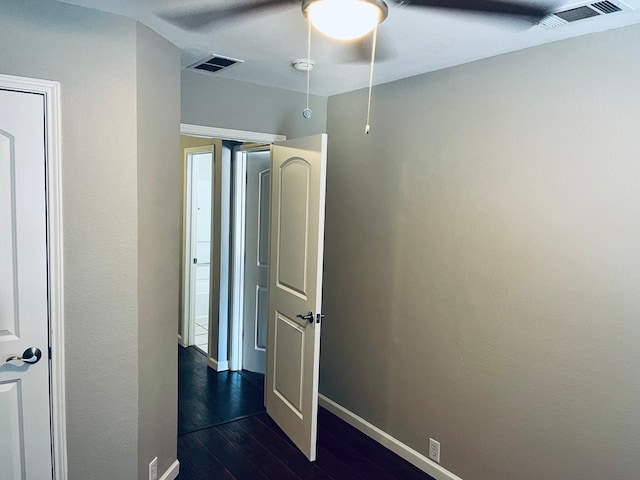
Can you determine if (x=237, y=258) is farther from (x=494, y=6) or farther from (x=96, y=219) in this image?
(x=494, y=6)

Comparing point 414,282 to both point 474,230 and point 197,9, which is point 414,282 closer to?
point 474,230

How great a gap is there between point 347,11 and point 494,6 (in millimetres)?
793

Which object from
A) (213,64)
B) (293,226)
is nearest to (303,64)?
(213,64)

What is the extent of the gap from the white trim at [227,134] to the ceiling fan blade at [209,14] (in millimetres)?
865

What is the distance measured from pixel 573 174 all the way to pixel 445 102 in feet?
2.80

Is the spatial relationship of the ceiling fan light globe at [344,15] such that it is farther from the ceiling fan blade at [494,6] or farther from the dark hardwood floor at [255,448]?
the dark hardwood floor at [255,448]

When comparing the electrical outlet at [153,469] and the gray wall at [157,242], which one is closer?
the gray wall at [157,242]

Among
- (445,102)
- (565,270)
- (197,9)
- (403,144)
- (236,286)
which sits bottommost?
(236,286)

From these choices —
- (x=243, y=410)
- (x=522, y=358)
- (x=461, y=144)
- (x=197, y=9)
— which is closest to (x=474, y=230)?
(x=461, y=144)

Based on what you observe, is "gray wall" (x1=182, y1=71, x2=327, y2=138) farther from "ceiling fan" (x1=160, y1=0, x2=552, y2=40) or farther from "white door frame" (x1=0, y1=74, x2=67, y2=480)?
"white door frame" (x1=0, y1=74, x2=67, y2=480)

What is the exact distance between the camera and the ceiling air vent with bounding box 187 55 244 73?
269 centimetres

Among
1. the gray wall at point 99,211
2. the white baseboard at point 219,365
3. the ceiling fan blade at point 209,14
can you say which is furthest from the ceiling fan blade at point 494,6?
the white baseboard at point 219,365

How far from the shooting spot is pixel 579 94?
7.01 ft

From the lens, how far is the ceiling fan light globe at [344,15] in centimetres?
137
